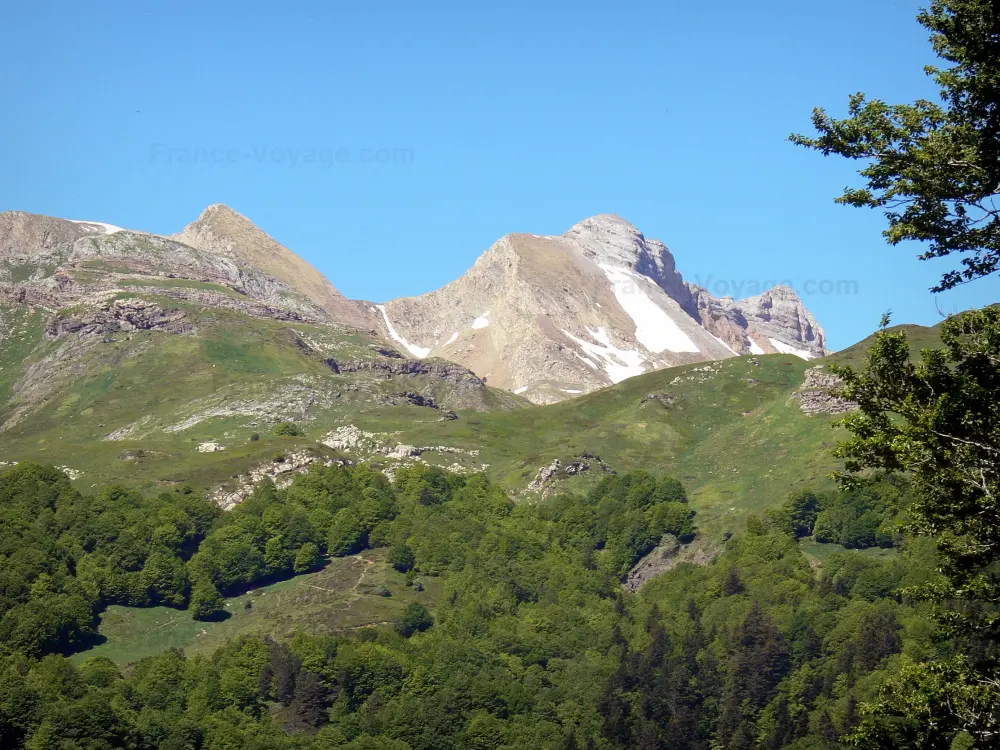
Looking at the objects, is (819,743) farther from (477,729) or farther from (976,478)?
(976,478)

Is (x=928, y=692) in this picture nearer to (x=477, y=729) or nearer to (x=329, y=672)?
(x=477, y=729)

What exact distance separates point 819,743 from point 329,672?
6930 centimetres

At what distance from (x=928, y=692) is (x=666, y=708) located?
476 feet

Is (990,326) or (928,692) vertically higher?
(990,326)

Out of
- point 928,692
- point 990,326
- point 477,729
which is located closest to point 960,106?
point 990,326

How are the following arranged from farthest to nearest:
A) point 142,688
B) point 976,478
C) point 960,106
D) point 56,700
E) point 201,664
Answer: point 201,664
point 142,688
point 56,700
point 960,106
point 976,478

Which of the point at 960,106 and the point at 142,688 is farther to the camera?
the point at 142,688

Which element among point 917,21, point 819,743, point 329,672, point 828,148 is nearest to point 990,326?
point 828,148

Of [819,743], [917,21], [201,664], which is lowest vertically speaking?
[819,743]

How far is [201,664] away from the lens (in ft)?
629

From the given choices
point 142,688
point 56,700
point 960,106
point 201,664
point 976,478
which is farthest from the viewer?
point 201,664

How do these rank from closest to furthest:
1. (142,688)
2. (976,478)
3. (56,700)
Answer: (976,478)
(56,700)
(142,688)

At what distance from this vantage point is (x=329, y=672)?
193625mm

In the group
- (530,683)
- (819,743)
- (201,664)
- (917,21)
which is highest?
(917,21)
